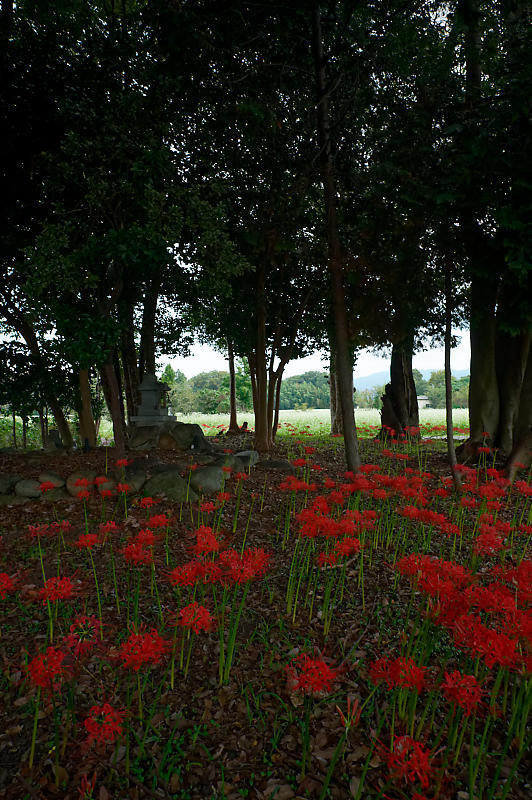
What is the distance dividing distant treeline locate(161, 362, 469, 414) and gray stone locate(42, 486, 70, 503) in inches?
1791

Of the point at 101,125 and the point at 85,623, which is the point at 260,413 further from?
the point at 85,623

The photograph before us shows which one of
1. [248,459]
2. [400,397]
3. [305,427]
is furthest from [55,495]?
[305,427]

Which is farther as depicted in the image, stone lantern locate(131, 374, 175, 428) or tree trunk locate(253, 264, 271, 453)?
stone lantern locate(131, 374, 175, 428)

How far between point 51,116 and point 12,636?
25.1 feet

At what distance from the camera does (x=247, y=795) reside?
205 centimetres

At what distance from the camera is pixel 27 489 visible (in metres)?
6.65

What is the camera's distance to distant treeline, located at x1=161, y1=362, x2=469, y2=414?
190 feet

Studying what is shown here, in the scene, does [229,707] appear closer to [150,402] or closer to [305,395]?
[150,402]

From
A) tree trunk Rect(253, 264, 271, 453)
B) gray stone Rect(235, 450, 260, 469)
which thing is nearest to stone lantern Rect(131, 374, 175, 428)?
tree trunk Rect(253, 264, 271, 453)

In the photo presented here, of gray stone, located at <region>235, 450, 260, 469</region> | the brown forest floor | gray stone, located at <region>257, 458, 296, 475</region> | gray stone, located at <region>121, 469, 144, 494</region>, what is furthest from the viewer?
gray stone, located at <region>257, 458, 296, 475</region>

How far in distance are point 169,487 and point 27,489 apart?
8.04 feet

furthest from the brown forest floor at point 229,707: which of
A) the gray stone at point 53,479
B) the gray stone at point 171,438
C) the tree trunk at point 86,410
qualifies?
the tree trunk at point 86,410

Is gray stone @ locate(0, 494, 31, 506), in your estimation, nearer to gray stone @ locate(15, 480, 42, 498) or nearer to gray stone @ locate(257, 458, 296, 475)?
gray stone @ locate(15, 480, 42, 498)

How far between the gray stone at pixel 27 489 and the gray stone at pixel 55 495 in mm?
173
